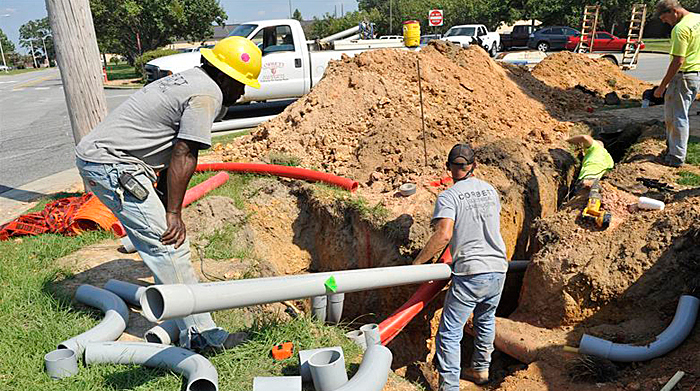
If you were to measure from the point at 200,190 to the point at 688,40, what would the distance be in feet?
19.5

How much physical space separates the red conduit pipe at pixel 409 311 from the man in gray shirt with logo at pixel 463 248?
0.29 m

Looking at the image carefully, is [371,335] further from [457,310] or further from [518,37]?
[518,37]

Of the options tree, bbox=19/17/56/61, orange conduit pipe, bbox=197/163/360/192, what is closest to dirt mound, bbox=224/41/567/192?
orange conduit pipe, bbox=197/163/360/192

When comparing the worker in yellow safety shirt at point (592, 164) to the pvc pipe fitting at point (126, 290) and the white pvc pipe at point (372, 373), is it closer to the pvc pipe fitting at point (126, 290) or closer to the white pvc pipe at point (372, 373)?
the white pvc pipe at point (372, 373)

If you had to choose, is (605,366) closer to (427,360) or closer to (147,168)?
(427,360)

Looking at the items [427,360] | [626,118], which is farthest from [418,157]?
[626,118]

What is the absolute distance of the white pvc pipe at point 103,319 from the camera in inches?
125

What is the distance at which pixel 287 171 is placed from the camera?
21.1ft

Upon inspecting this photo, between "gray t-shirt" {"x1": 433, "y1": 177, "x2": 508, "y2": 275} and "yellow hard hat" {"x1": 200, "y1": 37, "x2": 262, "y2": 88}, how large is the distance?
6.13ft

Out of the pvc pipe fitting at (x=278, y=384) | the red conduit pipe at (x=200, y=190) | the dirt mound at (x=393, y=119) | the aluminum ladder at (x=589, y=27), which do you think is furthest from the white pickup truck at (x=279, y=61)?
the aluminum ladder at (x=589, y=27)

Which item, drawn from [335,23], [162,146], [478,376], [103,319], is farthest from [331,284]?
[335,23]

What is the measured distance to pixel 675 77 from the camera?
580 cm

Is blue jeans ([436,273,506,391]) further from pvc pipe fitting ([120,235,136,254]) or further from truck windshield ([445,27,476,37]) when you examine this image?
truck windshield ([445,27,476,37])

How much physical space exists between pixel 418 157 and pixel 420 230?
1525 millimetres
